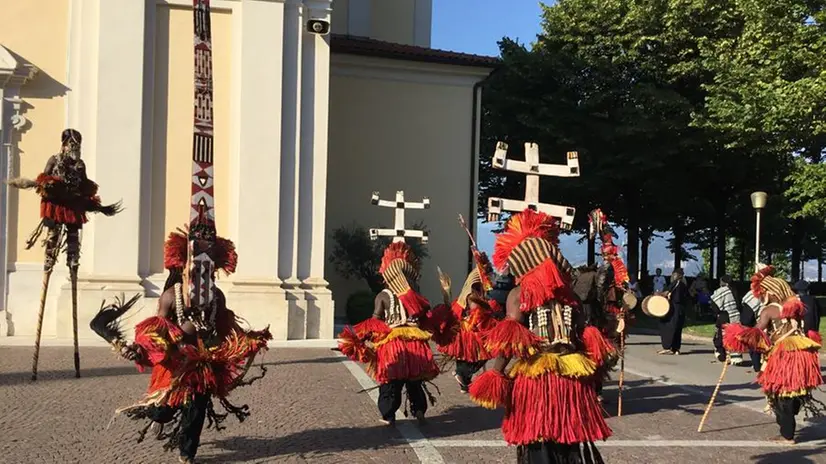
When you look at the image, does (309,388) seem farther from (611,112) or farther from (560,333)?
(611,112)

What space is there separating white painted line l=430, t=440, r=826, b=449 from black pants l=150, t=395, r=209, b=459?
2178 millimetres

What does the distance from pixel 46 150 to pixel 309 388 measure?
7833 mm

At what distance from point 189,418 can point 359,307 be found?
436 inches

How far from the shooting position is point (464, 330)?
28.9ft

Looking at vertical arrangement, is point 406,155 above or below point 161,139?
above

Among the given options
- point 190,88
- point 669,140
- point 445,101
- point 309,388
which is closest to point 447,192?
Result: point 445,101

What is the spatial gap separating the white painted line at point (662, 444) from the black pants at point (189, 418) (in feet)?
7.15

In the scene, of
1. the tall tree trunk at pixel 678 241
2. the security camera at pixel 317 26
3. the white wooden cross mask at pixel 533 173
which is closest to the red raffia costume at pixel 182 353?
the white wooden cross mask at pixel 533 173

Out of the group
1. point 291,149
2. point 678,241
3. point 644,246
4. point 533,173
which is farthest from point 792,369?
point 644,246

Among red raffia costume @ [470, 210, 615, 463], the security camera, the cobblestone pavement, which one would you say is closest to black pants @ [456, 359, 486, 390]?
the cobblestone pavement

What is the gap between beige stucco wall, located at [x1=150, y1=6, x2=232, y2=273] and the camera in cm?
1409

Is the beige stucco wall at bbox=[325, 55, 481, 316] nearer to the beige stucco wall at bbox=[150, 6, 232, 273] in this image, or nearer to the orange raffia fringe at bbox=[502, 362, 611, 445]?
the beige stucco wall at bbox=[150, 6, 232, 273]

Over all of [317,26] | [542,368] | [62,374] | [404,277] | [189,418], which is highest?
[317,26]

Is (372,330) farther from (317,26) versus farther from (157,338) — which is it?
(317,26)
